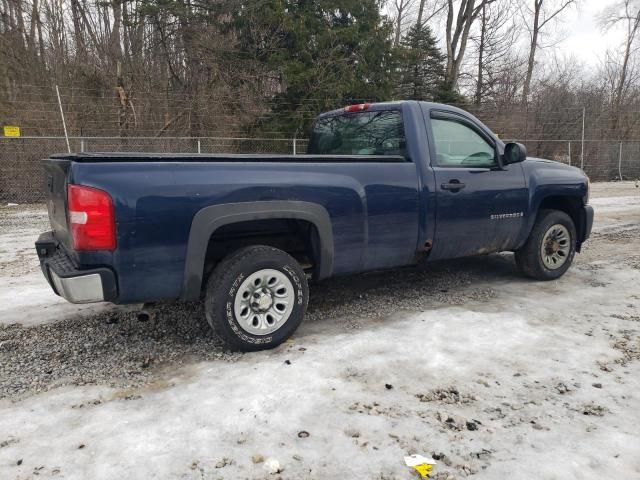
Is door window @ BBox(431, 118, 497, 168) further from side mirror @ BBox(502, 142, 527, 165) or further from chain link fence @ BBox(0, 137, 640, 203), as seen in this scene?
chain link fence @ BBox(0, 137, 640, 203)

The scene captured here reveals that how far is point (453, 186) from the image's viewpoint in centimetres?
443

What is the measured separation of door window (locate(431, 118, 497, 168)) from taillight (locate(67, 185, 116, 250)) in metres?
2.81

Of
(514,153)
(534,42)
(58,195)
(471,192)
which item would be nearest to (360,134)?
(471,192)

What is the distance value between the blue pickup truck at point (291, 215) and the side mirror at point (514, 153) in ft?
0.05

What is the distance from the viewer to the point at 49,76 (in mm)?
14125

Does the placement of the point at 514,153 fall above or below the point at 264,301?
above

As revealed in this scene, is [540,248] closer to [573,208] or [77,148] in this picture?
[573,208]

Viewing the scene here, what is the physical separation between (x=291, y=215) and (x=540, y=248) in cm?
310

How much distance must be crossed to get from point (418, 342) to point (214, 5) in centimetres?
1511

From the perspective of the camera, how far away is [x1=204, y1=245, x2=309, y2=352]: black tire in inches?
133

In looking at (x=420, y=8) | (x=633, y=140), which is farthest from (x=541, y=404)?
(x=420, y=8)

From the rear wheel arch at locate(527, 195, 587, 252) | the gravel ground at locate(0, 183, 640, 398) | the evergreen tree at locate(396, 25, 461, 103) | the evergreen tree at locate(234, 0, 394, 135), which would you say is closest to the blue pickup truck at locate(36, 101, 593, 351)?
the rear wheel arch at locate(527, 195, 587, 252)

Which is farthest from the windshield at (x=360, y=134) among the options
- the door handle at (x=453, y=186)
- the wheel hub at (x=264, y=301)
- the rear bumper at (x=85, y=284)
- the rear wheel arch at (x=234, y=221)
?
the rear bumper at (x=85, y=284)

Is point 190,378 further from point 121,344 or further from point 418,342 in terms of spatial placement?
point 418,342
